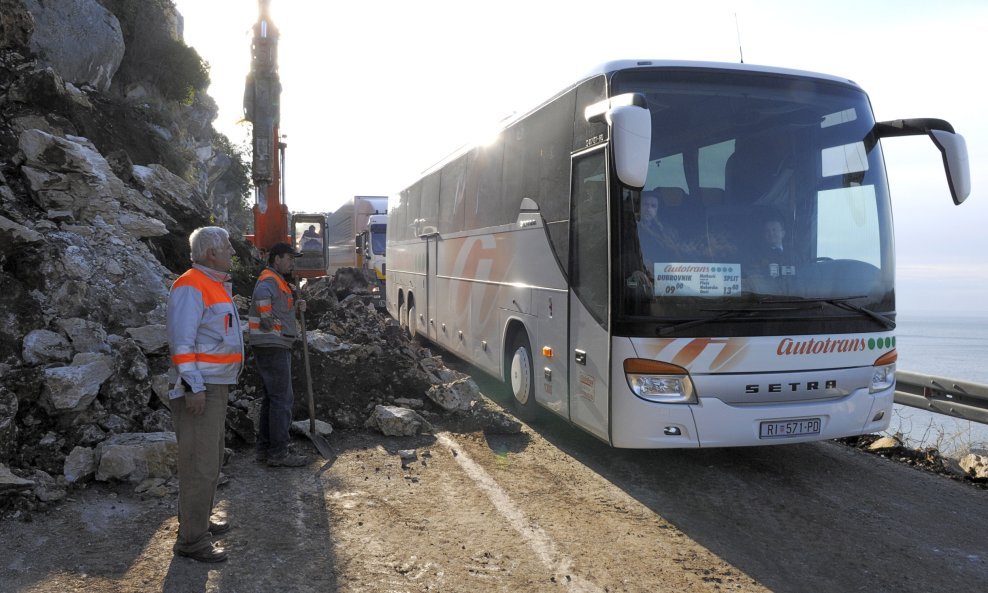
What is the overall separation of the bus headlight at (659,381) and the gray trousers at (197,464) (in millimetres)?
2963

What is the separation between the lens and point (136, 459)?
559 centimetres

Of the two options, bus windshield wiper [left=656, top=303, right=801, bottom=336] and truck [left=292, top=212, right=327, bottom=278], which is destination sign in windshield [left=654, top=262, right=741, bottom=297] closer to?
bus windshield wiper [left=656, top=303, right=801, bottom=336]

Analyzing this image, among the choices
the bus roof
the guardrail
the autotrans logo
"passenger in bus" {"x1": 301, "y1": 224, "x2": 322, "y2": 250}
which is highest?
the bus roof

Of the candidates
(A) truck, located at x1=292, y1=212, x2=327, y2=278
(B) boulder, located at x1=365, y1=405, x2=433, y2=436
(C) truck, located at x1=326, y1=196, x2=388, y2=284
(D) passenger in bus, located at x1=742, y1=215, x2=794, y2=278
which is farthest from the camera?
(C) truck, located at x1=326, y1=196, x2=388, y2=284

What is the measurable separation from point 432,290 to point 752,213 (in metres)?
7.57

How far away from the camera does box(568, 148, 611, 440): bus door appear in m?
5.66

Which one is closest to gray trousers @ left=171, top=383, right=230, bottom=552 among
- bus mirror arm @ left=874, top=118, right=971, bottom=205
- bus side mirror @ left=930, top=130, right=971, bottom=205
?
bus mirror arm @ left=874, top=118, right=971, bottom=205

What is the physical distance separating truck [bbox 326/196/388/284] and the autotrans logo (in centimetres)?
1737

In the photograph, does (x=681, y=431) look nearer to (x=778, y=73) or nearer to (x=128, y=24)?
(x=778, y=73)

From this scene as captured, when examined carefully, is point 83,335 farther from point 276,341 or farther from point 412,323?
point 412,323

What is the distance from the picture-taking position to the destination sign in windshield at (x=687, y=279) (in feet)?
17.4

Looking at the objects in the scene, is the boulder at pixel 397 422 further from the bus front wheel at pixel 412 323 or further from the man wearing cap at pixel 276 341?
the bus front wheel at pixel 412 323

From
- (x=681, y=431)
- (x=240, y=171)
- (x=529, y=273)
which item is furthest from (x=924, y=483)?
(x=240, y=171)

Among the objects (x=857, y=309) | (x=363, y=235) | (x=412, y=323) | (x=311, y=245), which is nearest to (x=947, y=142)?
(x=857, y=309)
